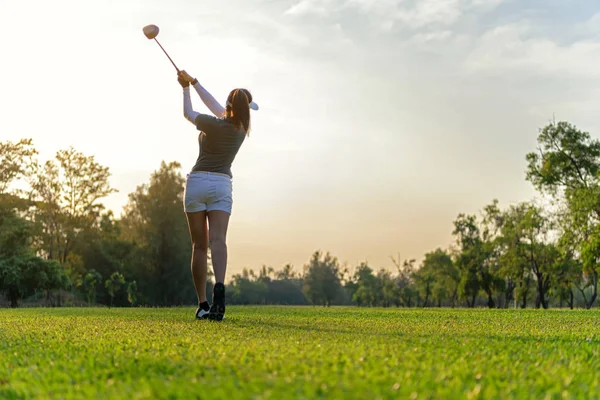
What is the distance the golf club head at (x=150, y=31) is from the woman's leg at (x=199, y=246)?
115 inches

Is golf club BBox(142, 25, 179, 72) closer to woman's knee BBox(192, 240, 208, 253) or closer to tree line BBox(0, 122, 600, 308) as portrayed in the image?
woman's knee BBox(192, 240, 208, 253)

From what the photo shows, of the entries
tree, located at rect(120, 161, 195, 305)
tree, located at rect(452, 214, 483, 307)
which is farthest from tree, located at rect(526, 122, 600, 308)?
tree, located at rect(120, 161, 195, 305)

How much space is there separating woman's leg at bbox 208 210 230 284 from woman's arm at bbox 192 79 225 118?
1.51 m

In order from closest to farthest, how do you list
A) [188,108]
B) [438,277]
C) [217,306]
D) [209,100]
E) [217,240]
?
[217,306]
[217,240]
[188,108]
[209,100]
[438,277]

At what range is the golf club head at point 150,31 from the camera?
336 inches

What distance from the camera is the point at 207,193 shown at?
280 inches

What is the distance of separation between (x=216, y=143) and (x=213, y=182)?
515mm

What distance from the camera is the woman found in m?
7.13

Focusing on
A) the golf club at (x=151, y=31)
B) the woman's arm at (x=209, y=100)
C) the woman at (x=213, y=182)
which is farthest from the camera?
the golf club at (x=151, y=31)

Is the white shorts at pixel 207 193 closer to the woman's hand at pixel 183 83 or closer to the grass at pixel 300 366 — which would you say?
the woman's hand at pixel 183 83

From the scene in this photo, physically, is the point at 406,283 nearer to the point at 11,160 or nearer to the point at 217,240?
the point at 11,160

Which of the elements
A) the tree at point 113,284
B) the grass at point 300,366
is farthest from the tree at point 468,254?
the grass at point 300,366

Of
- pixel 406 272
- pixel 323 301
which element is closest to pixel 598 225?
pixel 406 272

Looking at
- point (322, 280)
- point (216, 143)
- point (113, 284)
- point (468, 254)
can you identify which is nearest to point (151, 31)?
point (216, 143)
